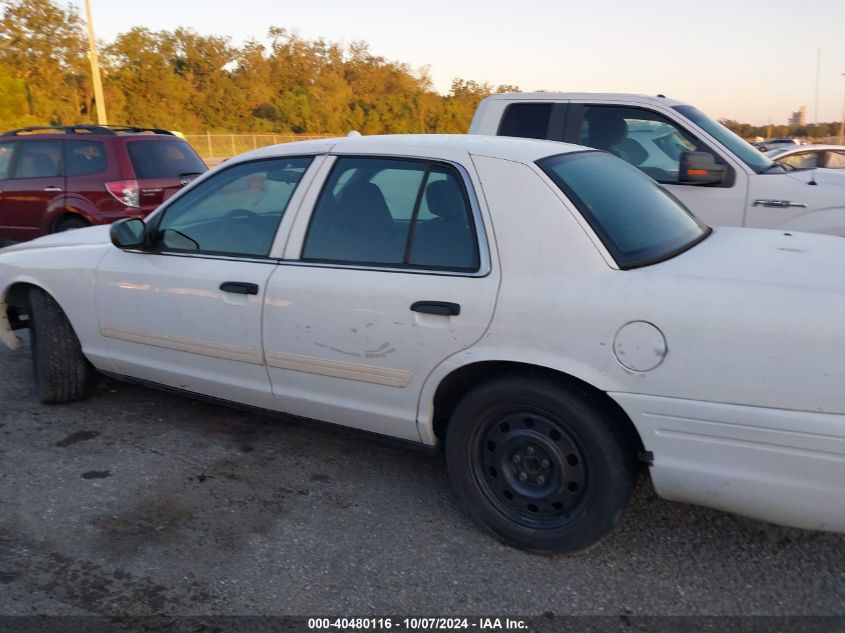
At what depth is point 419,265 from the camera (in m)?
3.16

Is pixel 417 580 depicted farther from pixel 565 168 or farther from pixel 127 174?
pixel 127 174

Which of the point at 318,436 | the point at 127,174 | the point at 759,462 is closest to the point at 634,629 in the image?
the point at 759,462

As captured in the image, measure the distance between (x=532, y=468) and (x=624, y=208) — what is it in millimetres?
1188

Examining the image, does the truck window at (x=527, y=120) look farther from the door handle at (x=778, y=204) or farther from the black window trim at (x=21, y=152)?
the black window trim at (x=21, y=152)

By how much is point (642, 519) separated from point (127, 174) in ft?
22.6

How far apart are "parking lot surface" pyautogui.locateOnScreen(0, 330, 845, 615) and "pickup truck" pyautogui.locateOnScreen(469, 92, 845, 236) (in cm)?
273

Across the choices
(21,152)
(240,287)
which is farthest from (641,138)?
(21,152)

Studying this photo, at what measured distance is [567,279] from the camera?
281 centimetres

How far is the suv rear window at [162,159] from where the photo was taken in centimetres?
828

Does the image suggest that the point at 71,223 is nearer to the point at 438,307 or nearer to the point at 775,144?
the point at 438,307

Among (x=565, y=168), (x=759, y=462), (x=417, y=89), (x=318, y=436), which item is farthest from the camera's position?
(x=417, y=89)

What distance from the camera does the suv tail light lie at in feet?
26.4

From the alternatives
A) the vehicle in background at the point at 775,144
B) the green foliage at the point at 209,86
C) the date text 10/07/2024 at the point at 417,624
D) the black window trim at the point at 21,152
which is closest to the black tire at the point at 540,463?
the date text 10/07/2024 at the point at 417,624

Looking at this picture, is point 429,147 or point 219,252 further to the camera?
point 219,252
